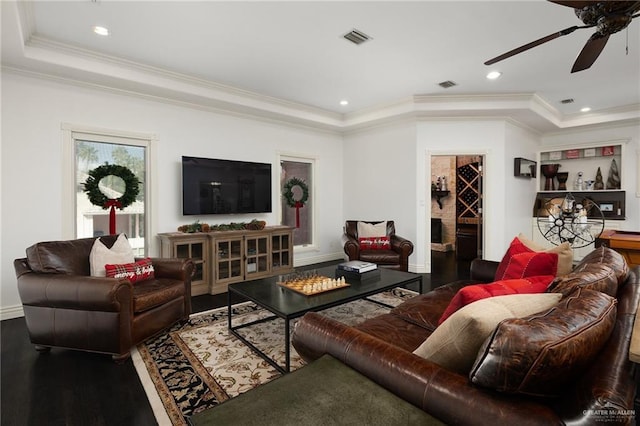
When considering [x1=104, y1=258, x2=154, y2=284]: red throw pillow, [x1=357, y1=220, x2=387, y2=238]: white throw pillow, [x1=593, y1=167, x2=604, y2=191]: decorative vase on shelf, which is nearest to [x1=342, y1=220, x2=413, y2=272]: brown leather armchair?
[x1=357, y1=220, x2=387, y2=238]: white throw pillow

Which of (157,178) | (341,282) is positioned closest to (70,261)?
(157,178)

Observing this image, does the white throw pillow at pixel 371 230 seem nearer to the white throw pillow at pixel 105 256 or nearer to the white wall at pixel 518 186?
the white wall at pixel 518 186

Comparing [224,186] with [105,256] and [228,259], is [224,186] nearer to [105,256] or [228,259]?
[228,259]

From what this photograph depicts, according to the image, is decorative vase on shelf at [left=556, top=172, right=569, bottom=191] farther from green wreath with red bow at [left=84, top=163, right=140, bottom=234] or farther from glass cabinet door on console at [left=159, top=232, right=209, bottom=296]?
green wreath with red bow at [left=84, top=163, right=140, bottom=234]

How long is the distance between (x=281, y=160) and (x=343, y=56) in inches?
97.0

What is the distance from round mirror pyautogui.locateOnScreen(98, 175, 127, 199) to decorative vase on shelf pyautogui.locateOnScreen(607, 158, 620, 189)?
8170 mm

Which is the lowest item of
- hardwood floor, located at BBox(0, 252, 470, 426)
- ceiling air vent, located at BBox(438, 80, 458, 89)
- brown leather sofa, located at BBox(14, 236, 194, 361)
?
hardwood floor, located at BBox(0, 252, 470, 426)

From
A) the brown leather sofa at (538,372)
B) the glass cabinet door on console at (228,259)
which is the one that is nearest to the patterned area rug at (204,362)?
the glass cabinet door on console at (228,259)

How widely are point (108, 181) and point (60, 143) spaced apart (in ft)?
2.03

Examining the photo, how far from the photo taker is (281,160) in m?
5.77

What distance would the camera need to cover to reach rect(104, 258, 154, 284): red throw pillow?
2.82 meters

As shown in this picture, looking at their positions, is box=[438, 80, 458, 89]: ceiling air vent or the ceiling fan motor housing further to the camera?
box=[438, 80, 458, 89]: ceiling air vent

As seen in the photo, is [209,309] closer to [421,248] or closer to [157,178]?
[157,178]

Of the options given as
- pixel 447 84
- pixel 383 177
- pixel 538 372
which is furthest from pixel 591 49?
pixel 383 177
